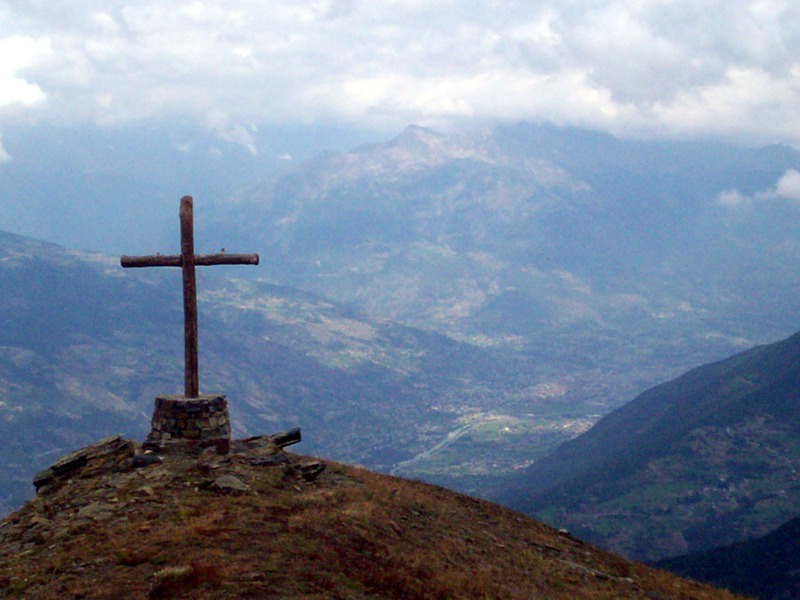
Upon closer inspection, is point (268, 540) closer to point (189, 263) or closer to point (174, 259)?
point (189, 263)

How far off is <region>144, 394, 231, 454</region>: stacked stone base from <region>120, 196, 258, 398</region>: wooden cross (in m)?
0.81

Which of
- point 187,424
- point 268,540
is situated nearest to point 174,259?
point 187,424

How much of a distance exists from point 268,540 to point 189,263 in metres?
14.3

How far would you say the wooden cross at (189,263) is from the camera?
34.9 meters

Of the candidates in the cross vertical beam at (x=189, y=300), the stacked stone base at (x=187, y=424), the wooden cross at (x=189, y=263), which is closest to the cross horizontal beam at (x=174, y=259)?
the wooden cross at (x=189, y=263)

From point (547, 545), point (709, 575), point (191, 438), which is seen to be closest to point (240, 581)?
point (191, 438)

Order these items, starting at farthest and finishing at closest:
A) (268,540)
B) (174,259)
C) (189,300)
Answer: (174,259), (189,300), (268,540)

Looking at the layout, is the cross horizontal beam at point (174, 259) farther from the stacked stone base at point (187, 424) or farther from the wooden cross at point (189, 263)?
the stacked stone base at point (187, 424)

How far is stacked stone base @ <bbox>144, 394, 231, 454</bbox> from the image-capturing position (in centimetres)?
3416

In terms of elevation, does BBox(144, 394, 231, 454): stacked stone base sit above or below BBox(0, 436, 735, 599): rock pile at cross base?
above

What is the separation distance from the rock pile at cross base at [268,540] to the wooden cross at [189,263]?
3592mm

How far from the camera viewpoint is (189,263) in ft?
117

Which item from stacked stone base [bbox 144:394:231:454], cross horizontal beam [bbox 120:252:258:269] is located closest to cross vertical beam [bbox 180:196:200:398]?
cross horizontal beam [bbox 120:252:258:269]

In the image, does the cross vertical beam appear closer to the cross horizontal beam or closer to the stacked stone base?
the cross horizontal beam
